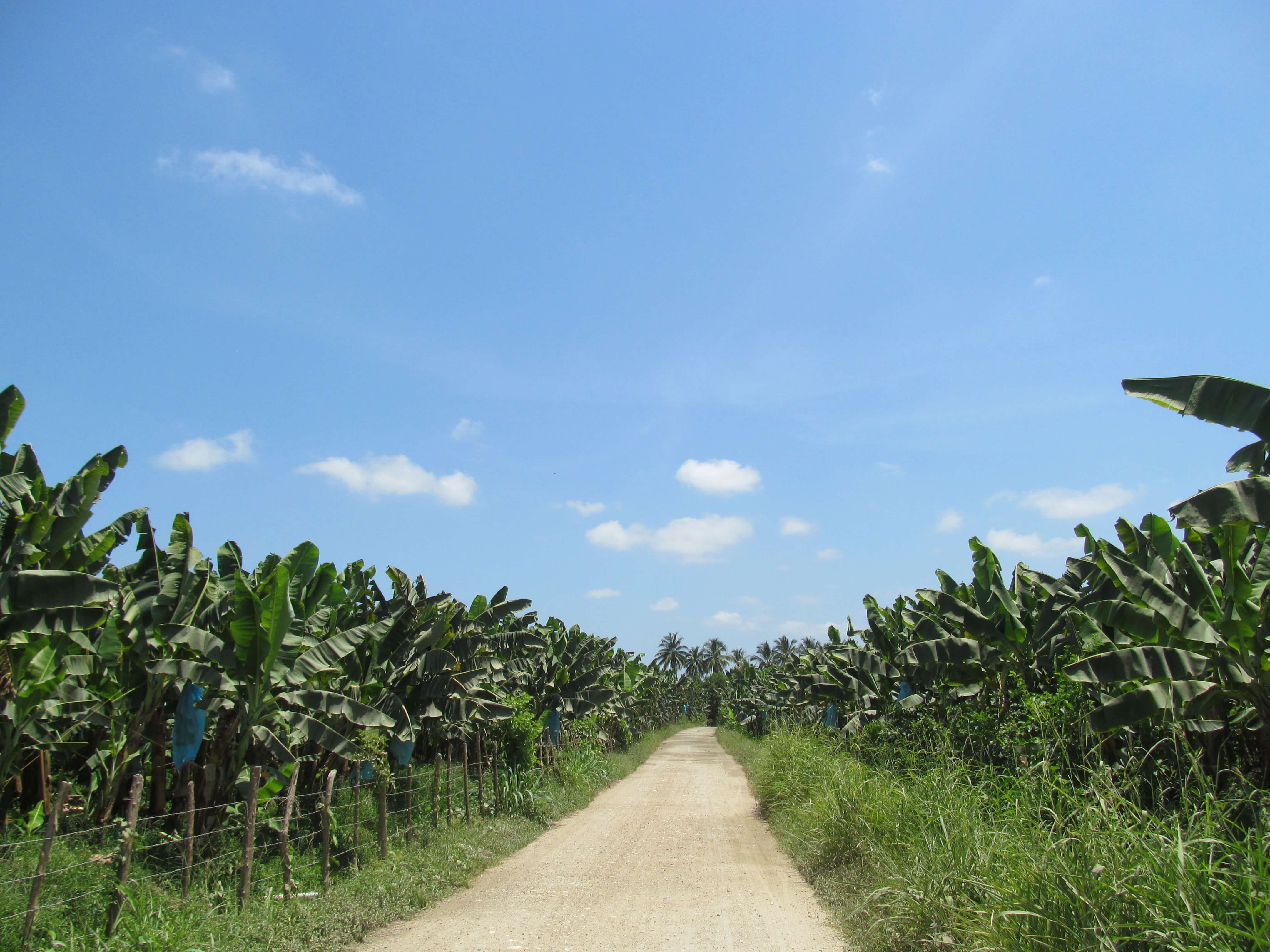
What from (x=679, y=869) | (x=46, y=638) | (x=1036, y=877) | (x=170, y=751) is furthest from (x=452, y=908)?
(x=1036, y=877)

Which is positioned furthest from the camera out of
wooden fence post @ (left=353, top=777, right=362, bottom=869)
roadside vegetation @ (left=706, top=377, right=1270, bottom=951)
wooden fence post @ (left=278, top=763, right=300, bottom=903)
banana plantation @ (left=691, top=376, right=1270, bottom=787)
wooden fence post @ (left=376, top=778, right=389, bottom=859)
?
wooden fence post @ (left=376, top=778, right=389, bottom=859)

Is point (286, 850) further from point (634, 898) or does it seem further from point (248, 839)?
point (634, 898)

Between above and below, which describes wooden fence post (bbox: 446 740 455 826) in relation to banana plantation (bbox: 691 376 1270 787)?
below

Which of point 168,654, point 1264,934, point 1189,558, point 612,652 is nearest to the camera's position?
point 1264,934

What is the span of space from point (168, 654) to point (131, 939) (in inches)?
167

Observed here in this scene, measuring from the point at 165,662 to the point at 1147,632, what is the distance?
10.3 m

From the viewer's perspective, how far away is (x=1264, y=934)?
3516 millimetres

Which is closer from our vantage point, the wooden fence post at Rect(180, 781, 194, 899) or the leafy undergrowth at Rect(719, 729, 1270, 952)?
the leafy undergrowth at Rect(719, 729, 1270, 952)

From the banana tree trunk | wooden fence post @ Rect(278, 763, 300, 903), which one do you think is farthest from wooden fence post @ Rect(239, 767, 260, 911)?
the banana tree trunk

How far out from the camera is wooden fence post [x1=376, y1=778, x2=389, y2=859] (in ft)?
32.8

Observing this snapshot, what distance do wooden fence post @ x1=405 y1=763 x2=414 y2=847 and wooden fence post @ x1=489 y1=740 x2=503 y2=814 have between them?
8.55 feet

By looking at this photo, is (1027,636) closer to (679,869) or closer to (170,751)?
Result: (679,869)

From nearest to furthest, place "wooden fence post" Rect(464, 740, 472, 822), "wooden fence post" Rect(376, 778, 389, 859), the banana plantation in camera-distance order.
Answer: the banana plantation → "wooden fence post" Rect(376, 778, 389, 859) → "wooden fence post" Rect(464, 740, 472, 822)

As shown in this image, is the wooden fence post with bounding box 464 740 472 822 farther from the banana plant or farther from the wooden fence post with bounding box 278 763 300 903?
the wooden fence post with bounding box 278 763 300 903
